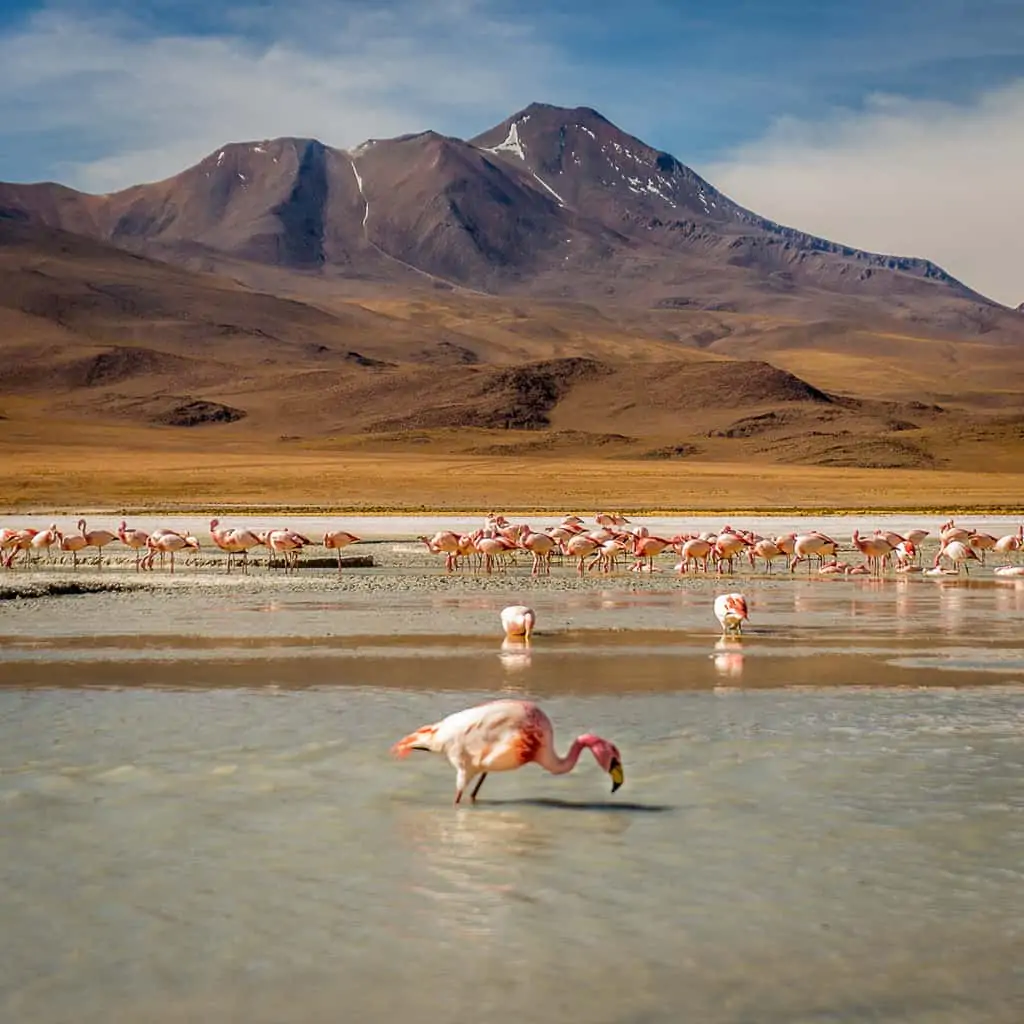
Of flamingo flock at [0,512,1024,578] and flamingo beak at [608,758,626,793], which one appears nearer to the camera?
Result: flamingo beak at [608,758,626,793]

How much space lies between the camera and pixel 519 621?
1377 cm

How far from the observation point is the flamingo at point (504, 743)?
7266 millimetres

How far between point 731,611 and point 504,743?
7439 millimetres

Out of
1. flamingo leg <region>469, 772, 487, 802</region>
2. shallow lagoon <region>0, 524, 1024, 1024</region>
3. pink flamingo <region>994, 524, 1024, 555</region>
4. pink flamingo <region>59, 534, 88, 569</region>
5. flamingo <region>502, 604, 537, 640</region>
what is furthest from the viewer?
pink flamingo <region>994, 524, 1024, 555</region>

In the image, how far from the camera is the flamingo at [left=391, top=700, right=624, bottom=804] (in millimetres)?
7266

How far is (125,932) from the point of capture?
5.68 m

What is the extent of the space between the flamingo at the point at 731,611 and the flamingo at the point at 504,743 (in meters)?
7.18

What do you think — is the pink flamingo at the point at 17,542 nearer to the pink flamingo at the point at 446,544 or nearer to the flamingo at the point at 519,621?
the pink flamingo at the point at 446,544

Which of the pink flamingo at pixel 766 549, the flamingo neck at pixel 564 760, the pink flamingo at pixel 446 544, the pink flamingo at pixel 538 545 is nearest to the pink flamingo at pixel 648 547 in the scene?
the pink flamingo at pixel 538 545

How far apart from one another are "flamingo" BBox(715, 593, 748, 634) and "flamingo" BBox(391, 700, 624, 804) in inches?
283

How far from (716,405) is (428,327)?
80271 mm

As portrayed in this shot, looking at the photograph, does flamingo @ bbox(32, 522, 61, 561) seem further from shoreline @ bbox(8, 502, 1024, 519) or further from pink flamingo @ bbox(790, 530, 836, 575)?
shoreline @ bbox(8, 502, 1024, 519)

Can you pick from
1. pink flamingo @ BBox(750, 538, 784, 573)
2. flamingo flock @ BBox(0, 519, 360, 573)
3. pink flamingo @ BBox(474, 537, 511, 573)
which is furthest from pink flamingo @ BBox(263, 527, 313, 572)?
pink flamingo @ BBox(750, 538, 784, 573)

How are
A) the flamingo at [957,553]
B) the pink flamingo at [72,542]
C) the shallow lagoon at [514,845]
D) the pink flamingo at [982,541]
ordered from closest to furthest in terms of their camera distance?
the shallow lagoon at [514,845] → the flamingo at [957,553] → the pink flamingo at [72,542] → the pink flamingo at [982,541]
